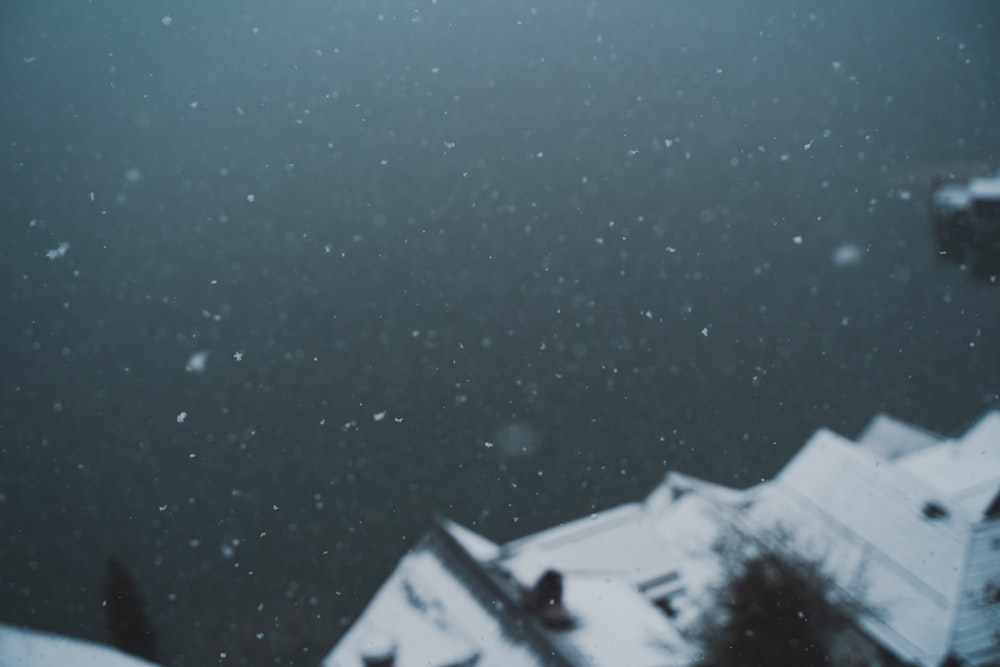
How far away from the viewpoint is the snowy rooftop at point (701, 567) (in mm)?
9461

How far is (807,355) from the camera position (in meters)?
16.8

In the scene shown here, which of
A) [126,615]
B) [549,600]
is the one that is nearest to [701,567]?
[549,600]

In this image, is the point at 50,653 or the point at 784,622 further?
the point at 784,622

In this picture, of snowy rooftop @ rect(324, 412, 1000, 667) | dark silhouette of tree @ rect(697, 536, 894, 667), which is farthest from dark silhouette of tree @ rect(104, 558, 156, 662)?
dark silhouette of tree @ rect(697, 536, 894, 667)

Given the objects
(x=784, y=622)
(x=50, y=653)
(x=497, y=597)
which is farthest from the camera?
(x=784, y=622)

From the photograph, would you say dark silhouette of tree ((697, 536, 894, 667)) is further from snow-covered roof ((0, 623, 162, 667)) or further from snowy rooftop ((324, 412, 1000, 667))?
snow-covered roof ((0, 623, 162, 667))

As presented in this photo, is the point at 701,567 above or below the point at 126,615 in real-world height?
below

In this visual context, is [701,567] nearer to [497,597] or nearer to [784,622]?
[784,622]

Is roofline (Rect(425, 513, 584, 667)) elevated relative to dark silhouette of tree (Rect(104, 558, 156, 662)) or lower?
lower

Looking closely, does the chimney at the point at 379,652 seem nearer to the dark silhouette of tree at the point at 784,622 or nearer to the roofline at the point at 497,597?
the roofline at the point at 497,597

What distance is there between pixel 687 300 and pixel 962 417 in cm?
775

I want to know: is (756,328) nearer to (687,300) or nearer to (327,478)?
(687,300)

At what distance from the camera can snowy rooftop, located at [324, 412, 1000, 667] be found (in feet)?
31.0

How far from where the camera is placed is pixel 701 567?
39.5 ft
